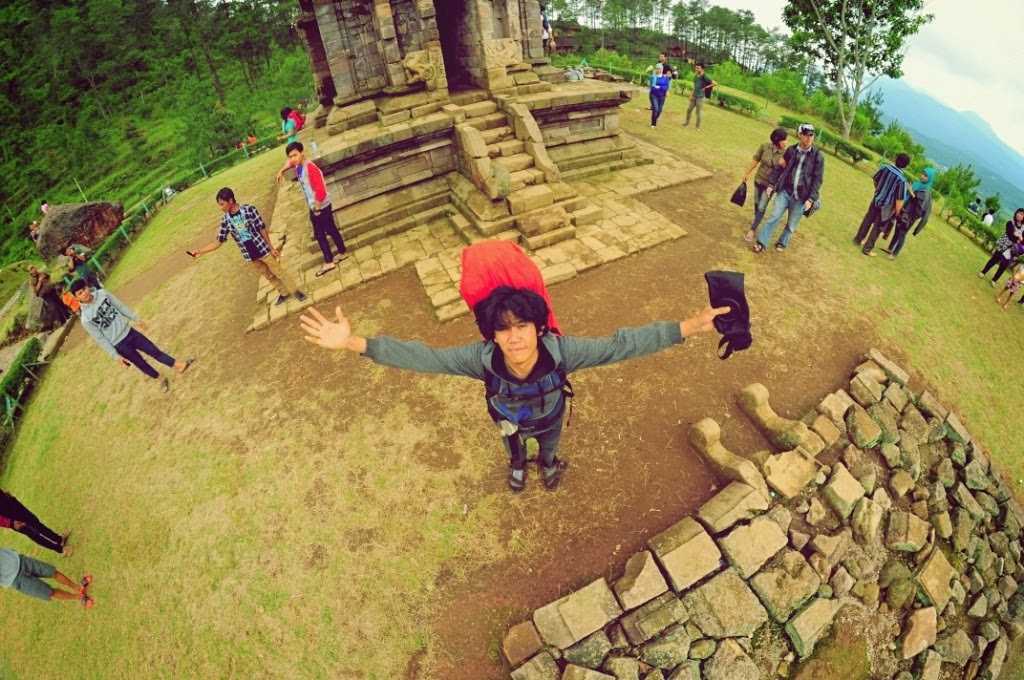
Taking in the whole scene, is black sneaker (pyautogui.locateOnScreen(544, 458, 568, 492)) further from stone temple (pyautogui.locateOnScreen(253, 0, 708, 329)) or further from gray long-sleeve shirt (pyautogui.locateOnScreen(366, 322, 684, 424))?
stone temple (pyautogui.locateOnScreen(253, 0, 708, 329))

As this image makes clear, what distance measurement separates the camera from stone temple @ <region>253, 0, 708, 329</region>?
6.99 m

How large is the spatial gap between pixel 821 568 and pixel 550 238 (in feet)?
17.4

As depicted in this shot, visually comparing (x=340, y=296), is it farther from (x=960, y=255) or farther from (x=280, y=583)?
(x=960, y=255)

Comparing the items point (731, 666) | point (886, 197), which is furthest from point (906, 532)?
point (886, 197)

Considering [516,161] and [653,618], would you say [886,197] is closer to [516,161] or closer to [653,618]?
[516,161]

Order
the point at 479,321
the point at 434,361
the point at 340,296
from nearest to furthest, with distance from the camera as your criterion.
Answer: the point at 479,321 → the point at 434,361 → the point at 340,296

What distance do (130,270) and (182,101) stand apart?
108 feet

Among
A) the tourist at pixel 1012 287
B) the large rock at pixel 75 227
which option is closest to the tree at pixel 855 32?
the tourist at pixel 1012 287

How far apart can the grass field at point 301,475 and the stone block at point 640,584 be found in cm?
30

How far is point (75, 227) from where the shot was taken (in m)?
14.9

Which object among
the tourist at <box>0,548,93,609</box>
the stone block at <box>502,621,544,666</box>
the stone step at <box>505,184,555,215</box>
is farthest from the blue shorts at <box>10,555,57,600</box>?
the stone step at <box>505,184,555,215</box>

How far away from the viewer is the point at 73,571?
14.9ft

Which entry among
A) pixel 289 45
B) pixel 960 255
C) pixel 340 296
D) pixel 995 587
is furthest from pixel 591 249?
pixel 289 45

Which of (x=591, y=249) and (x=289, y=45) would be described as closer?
(x=591, y=249)
